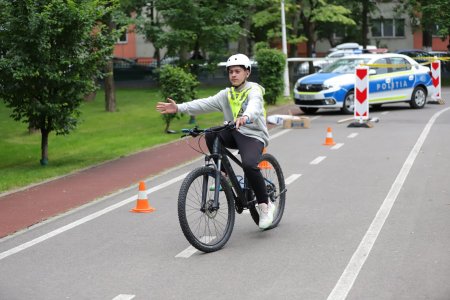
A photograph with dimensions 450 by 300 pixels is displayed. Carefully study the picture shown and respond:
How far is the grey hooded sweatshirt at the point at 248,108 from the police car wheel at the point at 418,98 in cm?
1819

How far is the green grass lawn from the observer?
589 inches

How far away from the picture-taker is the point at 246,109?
8367 millimetres

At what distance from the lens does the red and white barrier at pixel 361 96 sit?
20.7 m

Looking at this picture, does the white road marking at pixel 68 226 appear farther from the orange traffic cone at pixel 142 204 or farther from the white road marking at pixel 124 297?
the white road marking at pixel 124 297

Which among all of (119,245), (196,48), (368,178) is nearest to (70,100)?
(368,178)

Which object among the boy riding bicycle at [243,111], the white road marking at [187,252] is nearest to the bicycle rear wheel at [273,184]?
the boy riding bicycle at [243,111]

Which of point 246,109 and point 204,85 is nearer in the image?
point 246,109

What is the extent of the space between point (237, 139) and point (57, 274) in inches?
86.6

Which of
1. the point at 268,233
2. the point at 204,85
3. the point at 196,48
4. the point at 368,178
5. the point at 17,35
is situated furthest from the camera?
the point at 204,85

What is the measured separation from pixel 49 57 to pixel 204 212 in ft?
25.5

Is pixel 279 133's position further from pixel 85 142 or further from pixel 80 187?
pixel 80 187

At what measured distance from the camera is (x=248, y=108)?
27.1 ft

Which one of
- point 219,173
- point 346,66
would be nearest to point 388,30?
point 346,66

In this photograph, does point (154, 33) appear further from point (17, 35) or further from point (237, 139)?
point (237, 139)
